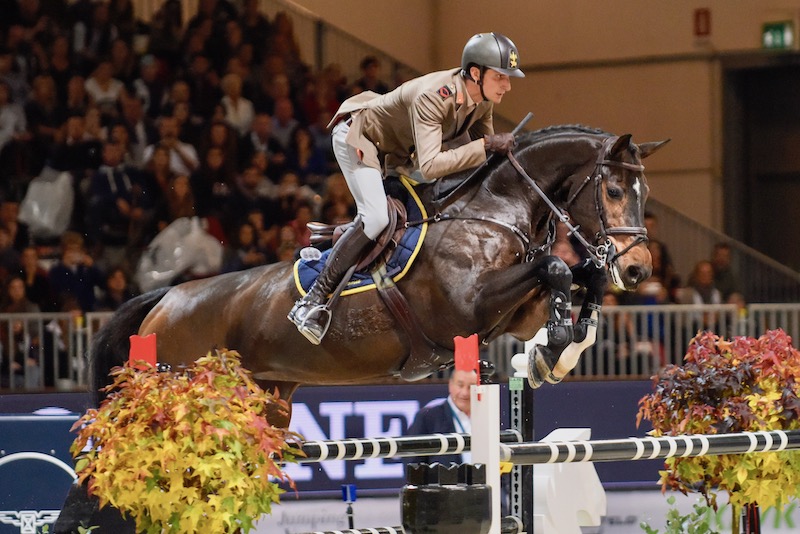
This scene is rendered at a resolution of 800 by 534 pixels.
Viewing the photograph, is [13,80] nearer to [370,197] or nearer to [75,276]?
[75,276]

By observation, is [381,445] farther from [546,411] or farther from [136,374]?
[546,411]

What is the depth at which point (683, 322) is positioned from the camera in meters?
8.77

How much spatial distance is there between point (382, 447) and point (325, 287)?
0.98 metres

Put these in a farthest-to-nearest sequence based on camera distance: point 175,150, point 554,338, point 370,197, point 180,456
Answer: point 175,150 < point 370,197 < point 554,338 < point 180,456

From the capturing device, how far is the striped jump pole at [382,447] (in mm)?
4371

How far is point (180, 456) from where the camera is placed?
3611 millimetres

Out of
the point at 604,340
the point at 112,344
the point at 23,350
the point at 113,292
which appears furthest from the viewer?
the point at 113,292

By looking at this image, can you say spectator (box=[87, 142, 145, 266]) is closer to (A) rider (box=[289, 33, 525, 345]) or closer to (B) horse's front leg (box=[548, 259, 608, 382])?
(A) rider (box=[289, 33, 525, 345])

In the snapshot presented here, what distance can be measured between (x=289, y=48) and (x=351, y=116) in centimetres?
637

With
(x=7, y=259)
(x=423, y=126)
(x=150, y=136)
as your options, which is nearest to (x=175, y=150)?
(x=150, y=136)

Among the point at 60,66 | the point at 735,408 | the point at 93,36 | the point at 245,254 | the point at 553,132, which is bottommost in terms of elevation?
the point at 735,408

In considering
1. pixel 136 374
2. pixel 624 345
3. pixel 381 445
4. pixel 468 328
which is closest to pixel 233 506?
Result: pixel 136 374

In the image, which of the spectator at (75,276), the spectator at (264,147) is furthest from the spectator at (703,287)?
the spectator at (75,276)

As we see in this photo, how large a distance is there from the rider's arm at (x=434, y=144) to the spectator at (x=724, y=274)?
585cm
